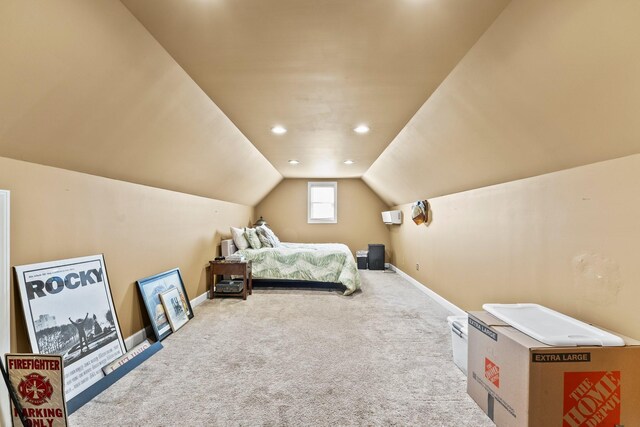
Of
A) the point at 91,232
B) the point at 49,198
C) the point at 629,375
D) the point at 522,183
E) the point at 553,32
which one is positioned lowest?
the point at 629,375

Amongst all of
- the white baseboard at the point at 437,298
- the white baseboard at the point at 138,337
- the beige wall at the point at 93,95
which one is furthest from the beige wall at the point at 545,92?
the white baseboard at the point at 138,337

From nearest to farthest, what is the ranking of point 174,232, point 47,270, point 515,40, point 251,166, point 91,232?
point 515,40, point 47,270, point 91,232, point 174,232, point 251,166

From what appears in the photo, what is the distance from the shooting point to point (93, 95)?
1.67 metres

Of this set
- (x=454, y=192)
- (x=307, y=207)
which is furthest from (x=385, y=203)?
(x=454, y=192)

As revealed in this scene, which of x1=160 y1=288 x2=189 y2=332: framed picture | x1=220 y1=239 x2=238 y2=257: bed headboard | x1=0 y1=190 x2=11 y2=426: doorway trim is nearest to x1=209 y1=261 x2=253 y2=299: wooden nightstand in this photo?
x1=220 y1=239 x2=238 y2=257: bed headboard

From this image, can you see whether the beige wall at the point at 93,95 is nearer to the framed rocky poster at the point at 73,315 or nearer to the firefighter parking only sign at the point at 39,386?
the framed rocky poster at the point at 73,315

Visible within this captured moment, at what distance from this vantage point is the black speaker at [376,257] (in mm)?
6602

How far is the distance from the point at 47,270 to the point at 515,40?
3.06 meters

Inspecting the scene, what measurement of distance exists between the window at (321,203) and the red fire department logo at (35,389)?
596 cm

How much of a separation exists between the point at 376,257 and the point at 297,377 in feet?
15.7

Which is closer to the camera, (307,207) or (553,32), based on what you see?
(553,32)

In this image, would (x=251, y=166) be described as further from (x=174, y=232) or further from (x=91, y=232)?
(x=91, y=232)

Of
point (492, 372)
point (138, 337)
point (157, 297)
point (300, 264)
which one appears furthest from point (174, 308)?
point (492, 372)

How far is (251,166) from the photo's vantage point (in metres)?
4.70
